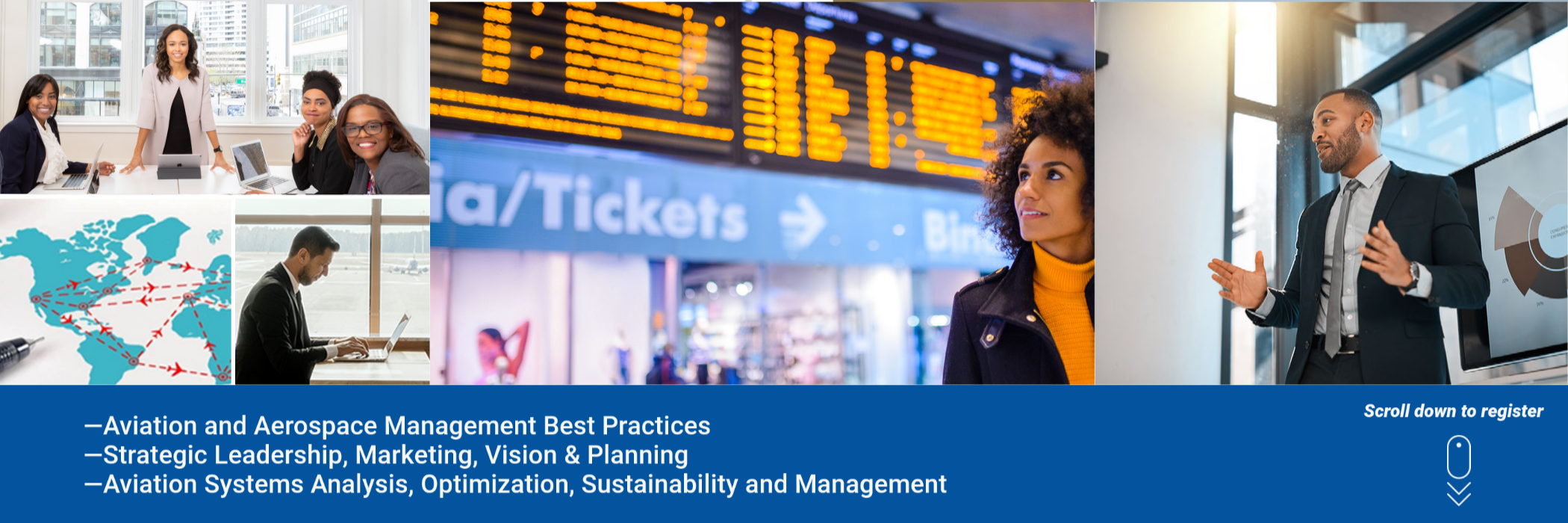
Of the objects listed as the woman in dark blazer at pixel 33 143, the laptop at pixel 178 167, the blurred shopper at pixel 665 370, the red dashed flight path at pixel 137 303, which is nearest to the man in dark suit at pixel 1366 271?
the blurred shopper at pixel 665 370

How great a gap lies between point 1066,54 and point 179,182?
2743 millimetres

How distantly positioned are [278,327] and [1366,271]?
3.28 meters

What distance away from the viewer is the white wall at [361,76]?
3146 mm

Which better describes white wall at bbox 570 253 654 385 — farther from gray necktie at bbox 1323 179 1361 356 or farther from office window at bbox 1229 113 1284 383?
gray necktie at bbox 1323 179 1361 356

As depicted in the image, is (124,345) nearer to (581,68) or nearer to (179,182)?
(179,182)

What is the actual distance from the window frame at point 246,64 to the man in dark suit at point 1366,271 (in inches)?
112

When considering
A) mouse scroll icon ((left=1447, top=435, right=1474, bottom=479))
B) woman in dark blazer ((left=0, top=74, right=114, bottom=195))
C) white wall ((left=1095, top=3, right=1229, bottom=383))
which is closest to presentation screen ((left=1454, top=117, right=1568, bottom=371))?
mouse scroll icon ((left=1447, top=435, right=1474, bottom=479))

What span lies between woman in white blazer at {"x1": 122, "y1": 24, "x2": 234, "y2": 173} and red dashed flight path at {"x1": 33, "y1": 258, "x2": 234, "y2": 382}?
0.38 m

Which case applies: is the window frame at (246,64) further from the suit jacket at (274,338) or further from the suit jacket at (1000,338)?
the suit jacket at (1000,338)

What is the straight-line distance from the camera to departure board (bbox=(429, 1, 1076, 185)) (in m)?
2.99

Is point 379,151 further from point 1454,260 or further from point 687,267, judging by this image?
point 1454,260

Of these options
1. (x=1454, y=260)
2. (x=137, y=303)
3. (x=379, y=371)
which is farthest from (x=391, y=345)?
(x=1454, y=260)

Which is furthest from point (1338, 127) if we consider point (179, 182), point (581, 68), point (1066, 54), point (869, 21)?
point (179, 182)

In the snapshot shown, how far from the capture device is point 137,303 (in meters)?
2.98
